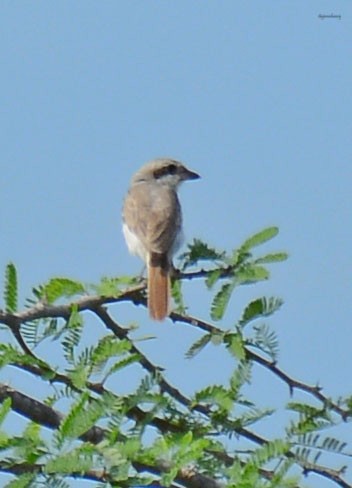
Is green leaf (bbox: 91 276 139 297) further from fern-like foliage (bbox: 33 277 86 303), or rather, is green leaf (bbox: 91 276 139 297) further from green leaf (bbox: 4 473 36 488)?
green leaf (bbox: 4 473 36 488)

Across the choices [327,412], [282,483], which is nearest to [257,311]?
[327,412]

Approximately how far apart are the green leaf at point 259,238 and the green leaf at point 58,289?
76 centimetres

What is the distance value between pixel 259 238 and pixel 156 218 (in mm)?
4136

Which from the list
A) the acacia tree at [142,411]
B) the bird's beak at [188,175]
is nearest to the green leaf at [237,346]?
the acacia tree at [142,411]

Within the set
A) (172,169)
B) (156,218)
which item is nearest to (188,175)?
(172,169)

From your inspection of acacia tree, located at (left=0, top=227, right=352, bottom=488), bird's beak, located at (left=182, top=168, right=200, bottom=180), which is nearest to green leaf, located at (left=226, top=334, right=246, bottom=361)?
acacia tree, located at (left=0, top=227, right=352, bottom=488)

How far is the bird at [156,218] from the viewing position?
703 centimetres

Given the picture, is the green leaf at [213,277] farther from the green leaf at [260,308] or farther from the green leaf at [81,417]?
the green leaf at [81,417]

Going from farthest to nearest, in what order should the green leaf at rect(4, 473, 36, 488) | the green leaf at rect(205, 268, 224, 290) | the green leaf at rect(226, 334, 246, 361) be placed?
the green leaf at rect(205, 268, 224, 290)
the green leaf at rect(226, 334, 246, 361)
the green leaf at rect(4, 473, 36, 488)

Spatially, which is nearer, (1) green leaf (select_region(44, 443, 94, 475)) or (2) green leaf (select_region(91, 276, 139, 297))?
(1) green leaf (select_region(44, 443, 94, 475))

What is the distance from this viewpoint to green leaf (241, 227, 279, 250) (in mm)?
5207

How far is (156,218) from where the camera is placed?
9.37m

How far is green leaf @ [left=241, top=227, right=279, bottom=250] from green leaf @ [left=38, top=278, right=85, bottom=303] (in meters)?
0.76

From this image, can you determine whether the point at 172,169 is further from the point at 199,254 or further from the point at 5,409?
the point at 5,409
